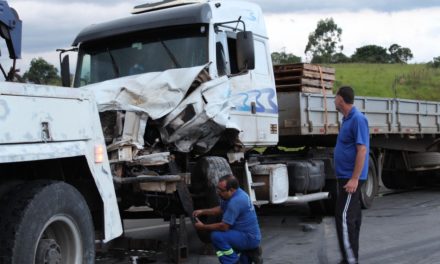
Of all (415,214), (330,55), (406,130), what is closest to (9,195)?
(415,214)

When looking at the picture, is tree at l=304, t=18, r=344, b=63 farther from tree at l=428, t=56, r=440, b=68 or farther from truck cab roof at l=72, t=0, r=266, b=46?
truck cab roof at l=72, t=0, r=266, b=46

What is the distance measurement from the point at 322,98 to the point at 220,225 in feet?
17.1

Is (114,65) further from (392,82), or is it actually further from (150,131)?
(392,82)

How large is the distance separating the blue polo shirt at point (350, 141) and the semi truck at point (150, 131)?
1.37 metres

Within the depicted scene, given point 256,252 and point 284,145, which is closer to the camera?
point 256,252

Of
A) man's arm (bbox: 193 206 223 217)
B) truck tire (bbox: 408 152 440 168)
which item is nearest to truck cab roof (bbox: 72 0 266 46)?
man's arm (bbox: 193 206 223 217)

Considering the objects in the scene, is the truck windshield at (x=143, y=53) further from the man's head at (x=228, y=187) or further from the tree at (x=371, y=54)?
the tree at (x=371, y=54)

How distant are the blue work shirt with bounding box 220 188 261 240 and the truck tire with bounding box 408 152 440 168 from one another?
9549mm

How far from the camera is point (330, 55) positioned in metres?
73.6

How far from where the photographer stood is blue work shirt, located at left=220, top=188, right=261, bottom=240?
581 cm

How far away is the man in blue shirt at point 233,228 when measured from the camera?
5.80 metres

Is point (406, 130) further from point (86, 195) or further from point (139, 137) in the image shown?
point (86, 195)

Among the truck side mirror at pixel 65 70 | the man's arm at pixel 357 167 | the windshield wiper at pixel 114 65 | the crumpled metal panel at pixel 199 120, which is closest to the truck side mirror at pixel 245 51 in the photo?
the crumpled metal panel at pixel 199 120


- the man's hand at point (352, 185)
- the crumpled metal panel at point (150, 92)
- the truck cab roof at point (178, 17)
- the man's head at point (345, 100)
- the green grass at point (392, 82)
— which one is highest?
the green grass at point (392, 82)
